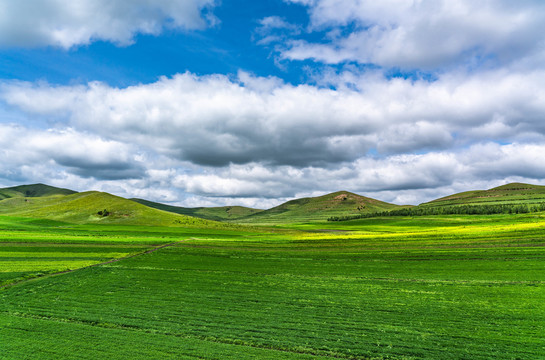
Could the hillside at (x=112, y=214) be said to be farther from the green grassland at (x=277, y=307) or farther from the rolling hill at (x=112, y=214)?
the green grassland at (x=277, y=307)

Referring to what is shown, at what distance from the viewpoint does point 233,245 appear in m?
79.4

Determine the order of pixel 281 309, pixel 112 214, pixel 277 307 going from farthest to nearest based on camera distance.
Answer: pixel 112 214
pixel 277 307
pixel 281 309

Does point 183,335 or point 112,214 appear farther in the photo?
point 112,214

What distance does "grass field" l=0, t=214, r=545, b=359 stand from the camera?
775 inches

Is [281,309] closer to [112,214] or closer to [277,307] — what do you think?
[277,307]

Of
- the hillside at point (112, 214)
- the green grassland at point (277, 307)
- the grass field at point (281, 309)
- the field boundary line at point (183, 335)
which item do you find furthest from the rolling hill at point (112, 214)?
the field boundary line at point (183, 335)

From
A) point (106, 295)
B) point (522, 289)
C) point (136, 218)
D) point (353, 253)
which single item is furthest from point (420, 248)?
point (136, 218)

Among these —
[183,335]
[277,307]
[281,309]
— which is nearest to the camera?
[183,335]

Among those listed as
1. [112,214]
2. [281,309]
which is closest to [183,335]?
[281,309]

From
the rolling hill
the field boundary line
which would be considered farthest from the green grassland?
the rolling hill

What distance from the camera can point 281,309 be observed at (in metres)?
27.0

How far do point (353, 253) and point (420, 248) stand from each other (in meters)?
16.0

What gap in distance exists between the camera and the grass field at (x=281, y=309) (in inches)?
775

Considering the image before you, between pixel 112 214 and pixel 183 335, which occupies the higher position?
pixel 112 214
